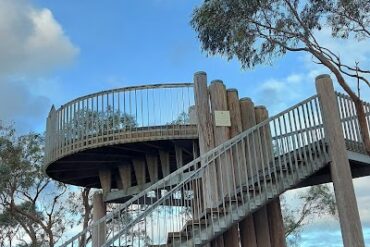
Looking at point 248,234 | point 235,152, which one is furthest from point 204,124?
point 248,234

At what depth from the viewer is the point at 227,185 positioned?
948cm

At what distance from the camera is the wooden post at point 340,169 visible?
9.80 metres

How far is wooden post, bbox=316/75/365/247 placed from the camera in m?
9.80

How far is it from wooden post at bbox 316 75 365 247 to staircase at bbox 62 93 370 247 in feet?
0.51

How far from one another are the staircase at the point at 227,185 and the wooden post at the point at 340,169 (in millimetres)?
157

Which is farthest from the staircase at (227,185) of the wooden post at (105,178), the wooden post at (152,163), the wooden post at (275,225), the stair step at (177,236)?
the wooden post at (105,178)

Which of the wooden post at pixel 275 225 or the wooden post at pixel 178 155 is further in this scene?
the wooden post at pixel 178 155

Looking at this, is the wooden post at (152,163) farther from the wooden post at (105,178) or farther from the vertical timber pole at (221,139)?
Result: the vertical timber pole at (221,139)

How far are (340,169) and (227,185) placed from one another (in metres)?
2.44

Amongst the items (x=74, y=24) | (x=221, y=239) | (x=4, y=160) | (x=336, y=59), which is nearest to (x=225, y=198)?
(x=221, y=239)

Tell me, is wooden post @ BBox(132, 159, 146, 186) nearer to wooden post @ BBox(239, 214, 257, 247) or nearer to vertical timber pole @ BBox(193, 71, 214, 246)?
vertical timber pole @ BBox(193, 71, 214, 246)

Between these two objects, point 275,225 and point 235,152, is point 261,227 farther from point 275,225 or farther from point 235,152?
point 235,152

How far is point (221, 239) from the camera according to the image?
961 cm

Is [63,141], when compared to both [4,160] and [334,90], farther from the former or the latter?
[4,160]
